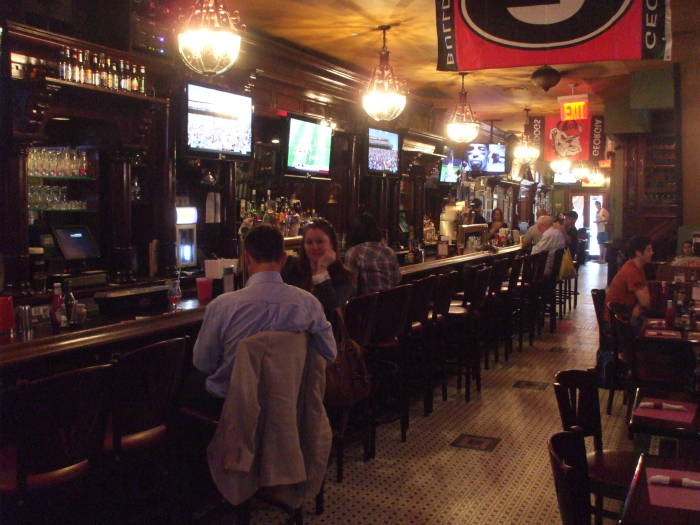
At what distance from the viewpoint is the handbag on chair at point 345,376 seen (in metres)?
3.56

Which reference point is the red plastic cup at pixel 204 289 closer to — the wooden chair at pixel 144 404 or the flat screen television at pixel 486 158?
the wooden chair at pixel 144 404

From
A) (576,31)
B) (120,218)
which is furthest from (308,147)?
(576,31)

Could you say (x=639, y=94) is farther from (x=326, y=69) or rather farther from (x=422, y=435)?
(x=422, y=435)

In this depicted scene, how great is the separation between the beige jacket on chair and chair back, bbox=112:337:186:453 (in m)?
0.31

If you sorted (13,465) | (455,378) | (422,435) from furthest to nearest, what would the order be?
(455,378) < (422,435) < (13,465)

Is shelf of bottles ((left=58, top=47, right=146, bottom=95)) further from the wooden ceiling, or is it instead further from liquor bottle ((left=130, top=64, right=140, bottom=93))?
the wooden ceiling

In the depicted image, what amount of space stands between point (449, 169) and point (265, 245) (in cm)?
1048

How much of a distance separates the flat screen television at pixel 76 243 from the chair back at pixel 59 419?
9.76ft

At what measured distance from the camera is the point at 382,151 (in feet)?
31.0

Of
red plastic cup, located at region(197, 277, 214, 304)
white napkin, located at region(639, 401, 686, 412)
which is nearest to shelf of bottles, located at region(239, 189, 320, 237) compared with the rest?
red plastic cup, located at region(197, 277, 214, 304)

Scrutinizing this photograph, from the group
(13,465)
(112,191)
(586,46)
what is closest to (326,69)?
(112,191)

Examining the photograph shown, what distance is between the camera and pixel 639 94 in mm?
9609

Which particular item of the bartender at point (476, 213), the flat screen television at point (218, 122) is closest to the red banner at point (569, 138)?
the bartender at point (476, 213)

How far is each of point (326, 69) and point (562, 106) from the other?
4764 mm
